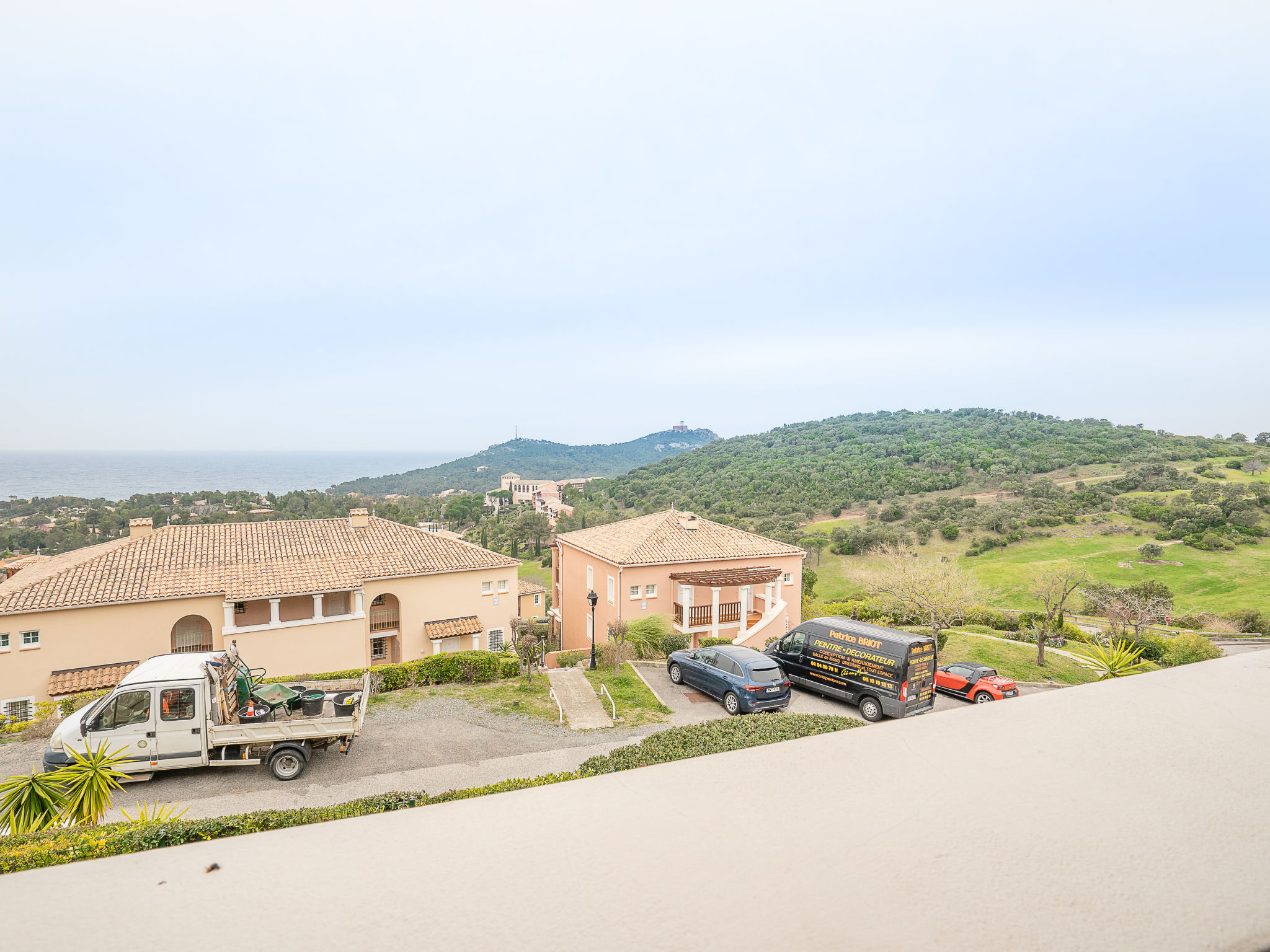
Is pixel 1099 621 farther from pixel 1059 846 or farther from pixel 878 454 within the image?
pixel 878 454

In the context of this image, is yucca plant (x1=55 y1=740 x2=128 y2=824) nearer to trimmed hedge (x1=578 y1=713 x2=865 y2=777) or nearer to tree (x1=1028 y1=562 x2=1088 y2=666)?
trimmed hedge (x1=578 y1=713 x2=865 y2=777)

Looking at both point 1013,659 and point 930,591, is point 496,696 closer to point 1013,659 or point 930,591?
point 1013,659

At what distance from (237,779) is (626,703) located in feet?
20.9

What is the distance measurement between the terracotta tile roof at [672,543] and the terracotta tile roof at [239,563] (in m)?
3.68

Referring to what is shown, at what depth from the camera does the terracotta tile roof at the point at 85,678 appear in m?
13.8

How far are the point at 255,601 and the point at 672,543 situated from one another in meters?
12.5

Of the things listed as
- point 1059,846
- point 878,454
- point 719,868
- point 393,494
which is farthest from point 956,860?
point 393,494

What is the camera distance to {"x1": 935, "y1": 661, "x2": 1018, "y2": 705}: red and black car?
1376 cm

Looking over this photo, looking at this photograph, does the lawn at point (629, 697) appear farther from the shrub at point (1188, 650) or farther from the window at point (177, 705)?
the shrub at point (1188, 650)

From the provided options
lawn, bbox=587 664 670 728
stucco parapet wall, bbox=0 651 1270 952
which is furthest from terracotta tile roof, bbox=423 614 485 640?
stucco parapet wall, bbox=0 651 1270 952

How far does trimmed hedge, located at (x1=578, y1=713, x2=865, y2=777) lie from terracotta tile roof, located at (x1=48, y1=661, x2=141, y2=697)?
540 inches

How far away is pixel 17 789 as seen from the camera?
3760mm

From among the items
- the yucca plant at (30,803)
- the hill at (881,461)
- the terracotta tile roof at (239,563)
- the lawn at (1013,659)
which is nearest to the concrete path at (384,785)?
the yucca plant at (30,803)

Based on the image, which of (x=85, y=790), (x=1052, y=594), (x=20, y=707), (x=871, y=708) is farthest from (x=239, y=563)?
(x=1052, y=594)
